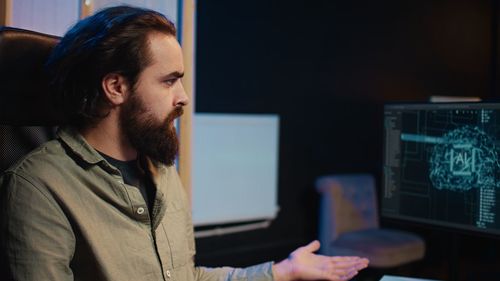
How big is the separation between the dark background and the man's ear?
2026 mm

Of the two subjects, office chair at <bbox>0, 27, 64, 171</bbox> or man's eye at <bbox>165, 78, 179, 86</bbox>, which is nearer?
office chair at <bbox>0, 27, 64, 171</bbox>

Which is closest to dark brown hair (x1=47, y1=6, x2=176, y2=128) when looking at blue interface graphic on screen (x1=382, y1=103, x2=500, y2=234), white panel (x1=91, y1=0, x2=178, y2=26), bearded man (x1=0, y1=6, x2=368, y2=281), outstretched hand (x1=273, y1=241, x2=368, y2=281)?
bearded man (x1=0, y1=6, x2=368, y2=281)

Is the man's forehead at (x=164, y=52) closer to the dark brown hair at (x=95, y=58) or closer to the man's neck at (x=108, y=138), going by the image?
the dark brown hair at (x=95, y=58)

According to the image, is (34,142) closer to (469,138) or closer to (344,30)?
(469,138)

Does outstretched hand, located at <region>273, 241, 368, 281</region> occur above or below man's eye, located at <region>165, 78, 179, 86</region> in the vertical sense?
below

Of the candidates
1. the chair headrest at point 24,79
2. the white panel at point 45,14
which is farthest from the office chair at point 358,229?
the chair headrest at point 24,79

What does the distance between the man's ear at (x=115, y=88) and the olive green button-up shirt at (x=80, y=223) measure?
129 mm

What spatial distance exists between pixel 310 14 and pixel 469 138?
8.26ft

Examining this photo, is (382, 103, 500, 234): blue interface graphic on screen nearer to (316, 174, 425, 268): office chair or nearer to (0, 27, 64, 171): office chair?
(0, 27, 64, 171): office chair

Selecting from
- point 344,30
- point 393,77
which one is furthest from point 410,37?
point 344,30

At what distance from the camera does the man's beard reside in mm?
1242

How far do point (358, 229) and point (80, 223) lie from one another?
271 cm

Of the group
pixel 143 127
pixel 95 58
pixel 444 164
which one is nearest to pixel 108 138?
pixel 143 127

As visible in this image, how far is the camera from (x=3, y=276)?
1.00m
